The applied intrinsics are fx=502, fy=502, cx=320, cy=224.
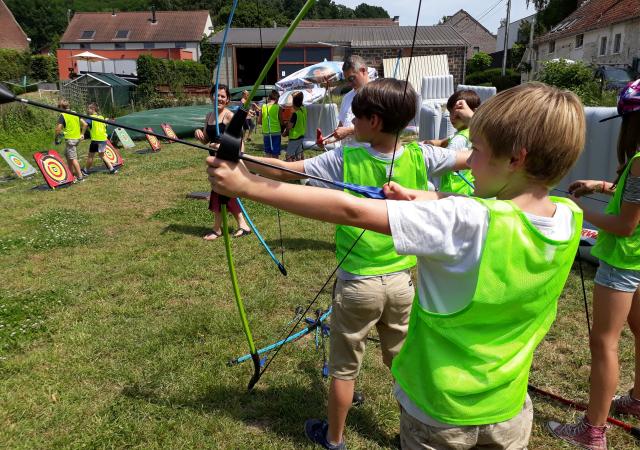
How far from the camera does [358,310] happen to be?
2.25 meters

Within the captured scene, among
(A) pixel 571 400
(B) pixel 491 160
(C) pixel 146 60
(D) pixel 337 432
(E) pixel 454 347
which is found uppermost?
(C) pixel 146 60

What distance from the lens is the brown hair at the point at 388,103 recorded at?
2082 millimetres

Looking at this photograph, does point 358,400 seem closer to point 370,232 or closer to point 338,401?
point 338,401

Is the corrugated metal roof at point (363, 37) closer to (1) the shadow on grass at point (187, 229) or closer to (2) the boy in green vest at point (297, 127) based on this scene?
(2) the boy in green vest at point (297, 127)

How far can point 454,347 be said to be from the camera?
131 cm

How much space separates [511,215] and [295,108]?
10.2 meters

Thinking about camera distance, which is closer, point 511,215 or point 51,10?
point 511,215

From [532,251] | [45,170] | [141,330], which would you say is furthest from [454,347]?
[45,170]

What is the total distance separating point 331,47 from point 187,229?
29.4 meters

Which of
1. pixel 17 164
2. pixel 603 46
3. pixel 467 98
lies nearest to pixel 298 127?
pixel 17 164

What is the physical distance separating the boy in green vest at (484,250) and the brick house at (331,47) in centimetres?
3042

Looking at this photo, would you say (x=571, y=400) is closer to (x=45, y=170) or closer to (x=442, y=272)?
(x=442, y=272)

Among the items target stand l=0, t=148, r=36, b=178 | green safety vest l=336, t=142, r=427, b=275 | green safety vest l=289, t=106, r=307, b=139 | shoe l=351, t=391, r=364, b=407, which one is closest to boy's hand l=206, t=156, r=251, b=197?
green safety vest l=336, t=142, r=427, b=275

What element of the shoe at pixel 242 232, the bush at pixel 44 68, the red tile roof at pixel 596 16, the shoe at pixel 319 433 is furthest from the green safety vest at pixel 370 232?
the bush at pixel 44 68
